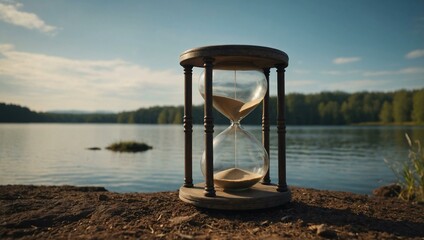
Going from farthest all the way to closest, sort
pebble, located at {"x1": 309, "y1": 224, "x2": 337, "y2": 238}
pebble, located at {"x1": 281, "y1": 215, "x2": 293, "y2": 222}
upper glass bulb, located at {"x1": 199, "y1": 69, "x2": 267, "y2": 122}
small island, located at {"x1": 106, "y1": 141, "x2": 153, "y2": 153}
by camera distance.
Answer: small island, located at {"x1": 106, "y1": 141, "x2": 153, "y2": 153}
upper glass bulb, located at {"x1": 199, "y1": 69, "x2": 267, "y2": 122}
pebble, located at {"x1": 281, "y1": 215, "x2": 293, "y2": 222}
pebble, located at {"x1": 309, "y1": 224, "x2": 337, "y2": 238}

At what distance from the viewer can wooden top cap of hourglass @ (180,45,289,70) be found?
4.90 meters

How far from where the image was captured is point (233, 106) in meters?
5.15

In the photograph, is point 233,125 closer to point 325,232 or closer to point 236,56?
point 236,56

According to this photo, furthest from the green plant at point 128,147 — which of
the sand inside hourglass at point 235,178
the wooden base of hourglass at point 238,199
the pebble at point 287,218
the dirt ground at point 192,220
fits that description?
the pebble at point 287,218

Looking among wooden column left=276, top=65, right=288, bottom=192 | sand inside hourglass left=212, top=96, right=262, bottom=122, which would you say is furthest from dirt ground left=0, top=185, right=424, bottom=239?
sand inside hourglass left=212, top=96, right=262, bottom=122

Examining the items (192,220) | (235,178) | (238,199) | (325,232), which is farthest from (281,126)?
(192,220)

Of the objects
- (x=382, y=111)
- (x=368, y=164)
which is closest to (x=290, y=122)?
(x=382, y=111)

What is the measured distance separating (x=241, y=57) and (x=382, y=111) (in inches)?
3458

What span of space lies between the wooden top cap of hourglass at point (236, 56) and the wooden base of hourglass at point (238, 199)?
1812 millimetres

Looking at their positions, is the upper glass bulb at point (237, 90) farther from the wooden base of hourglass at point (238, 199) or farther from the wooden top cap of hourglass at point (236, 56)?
the wooden base of hourglass at point (238, 199)

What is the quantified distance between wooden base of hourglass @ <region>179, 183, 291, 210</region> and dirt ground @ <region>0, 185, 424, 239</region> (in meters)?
0.13

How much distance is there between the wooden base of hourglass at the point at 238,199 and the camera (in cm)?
498

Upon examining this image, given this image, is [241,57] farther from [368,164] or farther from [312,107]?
[312,107]

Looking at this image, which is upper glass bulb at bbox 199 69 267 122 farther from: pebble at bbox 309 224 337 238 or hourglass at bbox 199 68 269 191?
pebble at bbox 309 224 337 238
